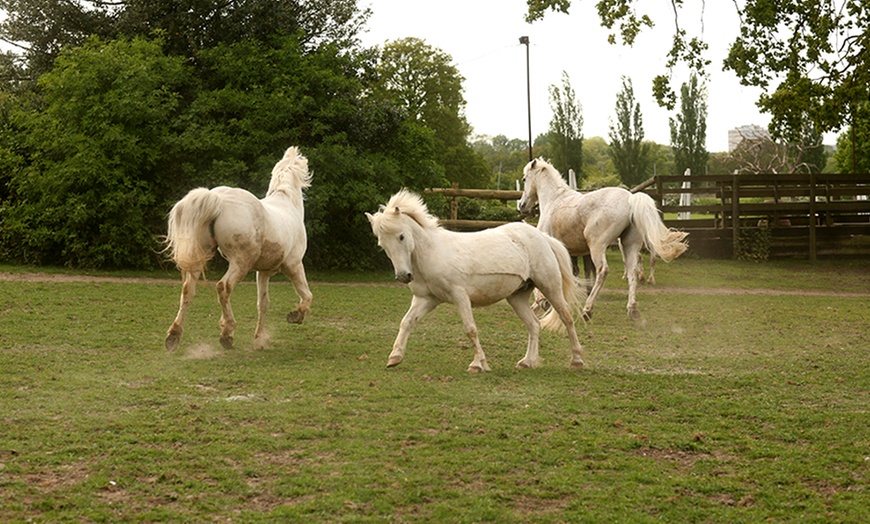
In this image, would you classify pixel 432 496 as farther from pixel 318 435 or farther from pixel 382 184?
pixel 382 184

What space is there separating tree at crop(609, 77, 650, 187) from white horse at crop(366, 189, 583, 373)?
155ft

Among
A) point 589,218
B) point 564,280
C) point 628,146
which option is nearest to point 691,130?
point 628,146

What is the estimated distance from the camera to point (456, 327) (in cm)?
1241

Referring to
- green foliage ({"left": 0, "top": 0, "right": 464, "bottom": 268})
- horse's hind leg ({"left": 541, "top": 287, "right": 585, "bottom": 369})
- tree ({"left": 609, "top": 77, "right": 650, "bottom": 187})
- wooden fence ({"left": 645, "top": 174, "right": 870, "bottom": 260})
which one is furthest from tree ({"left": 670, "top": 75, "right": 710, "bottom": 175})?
horse's hind leg ({"left": 541, "top": 287, "right": 585, "bottom": 369})

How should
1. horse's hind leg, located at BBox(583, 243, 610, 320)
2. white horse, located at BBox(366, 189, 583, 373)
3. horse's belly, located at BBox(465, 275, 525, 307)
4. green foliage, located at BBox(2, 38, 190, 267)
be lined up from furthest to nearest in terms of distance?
1. green foliage, located at BBox(2, 38, 190, 267)
2. horse's hind leg, located at BBox(583, 243, 610, 320)
3. horse's belly, located at BBox(465, 275, 525, 307)
4. white horse, located at BBox(366, 189, 583, 373)

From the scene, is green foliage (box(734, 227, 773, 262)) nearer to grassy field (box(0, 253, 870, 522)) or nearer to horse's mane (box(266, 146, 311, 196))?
grassy field (box(0, 253, 870, 522))

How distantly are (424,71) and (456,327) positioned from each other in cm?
4434

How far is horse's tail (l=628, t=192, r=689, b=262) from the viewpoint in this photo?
1250 cm

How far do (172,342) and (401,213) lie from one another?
2649 millimetres

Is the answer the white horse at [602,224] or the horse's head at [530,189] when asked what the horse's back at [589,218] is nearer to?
the white horse at [602,224]

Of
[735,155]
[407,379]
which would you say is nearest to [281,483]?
[407,379]

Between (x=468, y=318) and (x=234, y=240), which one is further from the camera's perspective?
(x=234, y=240)

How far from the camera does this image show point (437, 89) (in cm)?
5488

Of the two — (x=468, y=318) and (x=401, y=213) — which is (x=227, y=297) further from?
(x=468, y=318)
